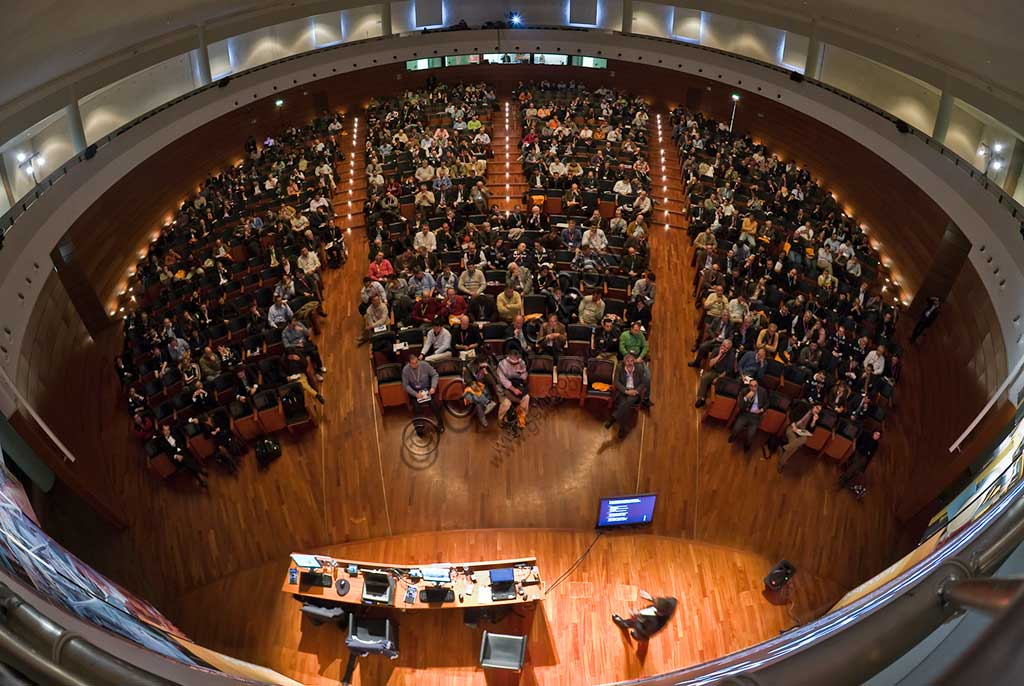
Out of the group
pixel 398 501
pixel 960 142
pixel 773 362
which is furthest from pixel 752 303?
pixel 960 142

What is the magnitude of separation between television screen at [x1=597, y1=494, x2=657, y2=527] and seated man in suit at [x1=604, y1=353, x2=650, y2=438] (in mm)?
1148

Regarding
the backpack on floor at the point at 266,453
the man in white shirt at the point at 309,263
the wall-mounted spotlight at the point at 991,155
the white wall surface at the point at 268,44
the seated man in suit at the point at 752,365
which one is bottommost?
the backpack on floor at the point at 266,453

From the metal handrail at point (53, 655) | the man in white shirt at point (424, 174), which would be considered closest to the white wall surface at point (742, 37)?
the man in white shirt at point (424, 174)

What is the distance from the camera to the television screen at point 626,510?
21.6ft

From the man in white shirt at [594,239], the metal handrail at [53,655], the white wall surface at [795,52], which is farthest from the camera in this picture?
the white wall surface at [795,52]

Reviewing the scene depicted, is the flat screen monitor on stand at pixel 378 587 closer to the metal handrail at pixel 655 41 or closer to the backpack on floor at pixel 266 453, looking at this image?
the backpack on floor at pixel 266 453

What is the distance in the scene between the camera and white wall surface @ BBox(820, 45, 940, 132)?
45.3 feet

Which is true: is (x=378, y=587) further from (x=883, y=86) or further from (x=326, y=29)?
(x=326, y=29)

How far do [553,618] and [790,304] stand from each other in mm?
5318

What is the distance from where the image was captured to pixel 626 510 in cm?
666

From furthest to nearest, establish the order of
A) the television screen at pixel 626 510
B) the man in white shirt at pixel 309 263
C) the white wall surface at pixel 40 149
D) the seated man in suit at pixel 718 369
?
the white wall surface at pixel 40 149 → the man in white shirt at pixel 309 263 → the seated man in suit at pixel 718 369 → the television screen at pixel 626 510

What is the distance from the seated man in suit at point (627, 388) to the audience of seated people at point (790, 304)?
3.01 ft

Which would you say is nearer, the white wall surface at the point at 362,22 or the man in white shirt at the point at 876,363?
the man in white shirt at the point at 876,363

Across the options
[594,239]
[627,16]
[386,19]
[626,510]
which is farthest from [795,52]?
[626,510]
